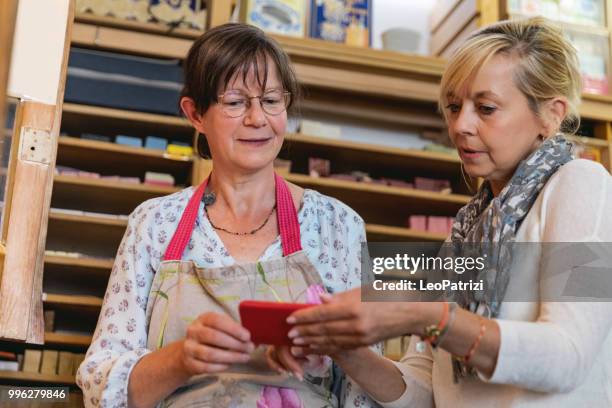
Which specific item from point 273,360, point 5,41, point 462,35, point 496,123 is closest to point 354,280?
point 273,360

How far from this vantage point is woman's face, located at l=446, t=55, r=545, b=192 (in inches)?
58.9

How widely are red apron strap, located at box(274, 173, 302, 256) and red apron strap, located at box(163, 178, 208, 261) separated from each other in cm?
19

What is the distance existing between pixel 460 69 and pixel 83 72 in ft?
6.94

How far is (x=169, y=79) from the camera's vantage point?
3.29m

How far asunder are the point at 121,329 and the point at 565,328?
0.86 meters

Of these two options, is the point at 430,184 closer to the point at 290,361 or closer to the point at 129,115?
the point at 129,115

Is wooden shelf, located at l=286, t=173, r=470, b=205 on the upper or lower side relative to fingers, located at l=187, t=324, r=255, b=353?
upper

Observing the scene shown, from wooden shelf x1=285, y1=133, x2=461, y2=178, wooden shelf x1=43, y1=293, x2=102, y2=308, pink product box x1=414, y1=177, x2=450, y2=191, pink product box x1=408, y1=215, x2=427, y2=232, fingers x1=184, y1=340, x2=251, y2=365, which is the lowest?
wooden shelf x1=43, y1=293, x2=102, y2=308

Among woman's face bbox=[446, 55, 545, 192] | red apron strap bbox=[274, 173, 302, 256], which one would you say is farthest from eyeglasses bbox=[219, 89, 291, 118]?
woman's face bbox=[446, 55, 545, 192]

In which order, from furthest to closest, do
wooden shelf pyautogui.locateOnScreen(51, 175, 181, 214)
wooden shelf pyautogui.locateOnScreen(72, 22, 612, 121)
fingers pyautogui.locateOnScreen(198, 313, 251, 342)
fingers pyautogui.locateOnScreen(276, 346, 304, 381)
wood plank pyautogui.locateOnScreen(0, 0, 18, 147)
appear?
Result: wooden shelf pyautogui.locateOnScreen(72, 22, 612, 121) < wooden shelf pyautogui.locateOnScreen(51, 175, 181, 214) < fingers pyautogui.locateOnScreen(276, 346, 304, 381) < fingers pyautogui.locateOnScreen(198, 313, 251, 342) < wood plank pyautogui.locateOnScreen(0, 0, 18, 147)

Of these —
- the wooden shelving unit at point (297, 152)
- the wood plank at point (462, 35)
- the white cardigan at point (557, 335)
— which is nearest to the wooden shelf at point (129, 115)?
the wooden shelving unit at point (297, 152)

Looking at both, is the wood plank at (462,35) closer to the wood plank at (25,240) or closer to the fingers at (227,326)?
the wood plank at (25,240)

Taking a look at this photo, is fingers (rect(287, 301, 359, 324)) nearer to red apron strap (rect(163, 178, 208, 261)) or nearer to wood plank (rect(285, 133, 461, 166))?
red apron strap (rect(163, 178, 208, 261))

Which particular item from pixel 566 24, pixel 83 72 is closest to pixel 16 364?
pixel 83 72
